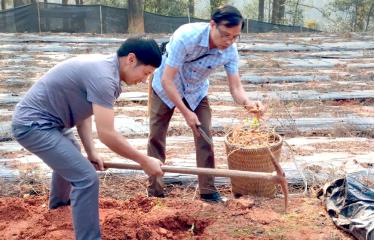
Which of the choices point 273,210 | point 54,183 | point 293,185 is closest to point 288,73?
point 293,185

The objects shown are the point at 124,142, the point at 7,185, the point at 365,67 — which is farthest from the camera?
the point at 365,67

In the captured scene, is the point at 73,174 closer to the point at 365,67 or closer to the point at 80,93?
the point at 80,93

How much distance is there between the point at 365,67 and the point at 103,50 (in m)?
5.51

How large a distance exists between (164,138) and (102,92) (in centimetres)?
142

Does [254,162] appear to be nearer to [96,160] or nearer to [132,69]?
[96,160]

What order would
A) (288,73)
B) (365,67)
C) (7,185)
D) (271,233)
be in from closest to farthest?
(271,233)
(7,185)
(288,73)
(365,67)

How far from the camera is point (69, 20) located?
1571 cm

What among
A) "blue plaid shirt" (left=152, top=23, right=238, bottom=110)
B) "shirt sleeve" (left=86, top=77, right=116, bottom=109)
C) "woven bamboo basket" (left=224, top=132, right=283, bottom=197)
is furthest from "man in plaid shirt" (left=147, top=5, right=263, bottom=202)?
"shirt sleeve" (left=86, top=77, right=116, bottom=109)

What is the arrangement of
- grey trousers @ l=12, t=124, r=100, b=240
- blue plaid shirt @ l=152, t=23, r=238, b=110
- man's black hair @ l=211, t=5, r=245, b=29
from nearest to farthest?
grey trousers @ l=12, t=124, r=100, b=240 < man's black hair @ l=211, t=5, r=245, b=29 < blue plaid shirt @ l=152, t=23, r=238, b=110

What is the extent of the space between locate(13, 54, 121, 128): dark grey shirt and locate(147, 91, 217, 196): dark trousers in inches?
39.7

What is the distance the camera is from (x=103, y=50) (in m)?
11.5

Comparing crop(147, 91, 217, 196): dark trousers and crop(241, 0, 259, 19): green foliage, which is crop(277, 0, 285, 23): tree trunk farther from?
crop(147, 91, 217, 196): dark trousers

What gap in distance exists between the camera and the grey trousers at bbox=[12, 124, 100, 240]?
9.99 ft

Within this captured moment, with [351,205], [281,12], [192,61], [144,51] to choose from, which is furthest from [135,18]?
[144,51]
